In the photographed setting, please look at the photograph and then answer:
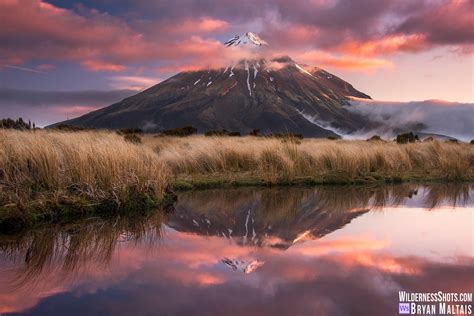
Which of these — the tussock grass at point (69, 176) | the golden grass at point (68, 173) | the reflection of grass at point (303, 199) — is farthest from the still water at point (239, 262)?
the golden grass at point (68, 173)

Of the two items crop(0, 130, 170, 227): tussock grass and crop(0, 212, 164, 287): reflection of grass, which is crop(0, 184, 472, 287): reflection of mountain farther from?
crop(0, 130, 170, 227): tussock grass

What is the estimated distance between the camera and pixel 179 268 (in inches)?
208

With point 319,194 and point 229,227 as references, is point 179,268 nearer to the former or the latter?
point 229,227

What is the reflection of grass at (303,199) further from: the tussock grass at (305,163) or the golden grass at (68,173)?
the tussock grass at (305,163)

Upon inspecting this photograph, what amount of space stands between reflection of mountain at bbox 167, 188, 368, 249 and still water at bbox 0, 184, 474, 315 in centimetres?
3

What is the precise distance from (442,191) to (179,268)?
9.31 m

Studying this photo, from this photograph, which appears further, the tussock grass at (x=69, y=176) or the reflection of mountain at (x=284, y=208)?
the tussock grass at (x=69, y=176)

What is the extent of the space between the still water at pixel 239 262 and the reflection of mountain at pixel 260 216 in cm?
3

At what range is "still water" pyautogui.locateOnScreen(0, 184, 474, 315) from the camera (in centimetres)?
420

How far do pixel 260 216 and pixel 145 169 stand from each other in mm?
2731

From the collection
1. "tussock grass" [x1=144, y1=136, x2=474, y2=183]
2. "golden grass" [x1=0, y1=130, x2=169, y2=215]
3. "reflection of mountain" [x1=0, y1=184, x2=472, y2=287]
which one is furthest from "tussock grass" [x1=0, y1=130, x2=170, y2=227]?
"tussock grass" [x1=144, y1=136, x2=474, y2=183]

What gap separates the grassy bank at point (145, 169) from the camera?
26.9ft

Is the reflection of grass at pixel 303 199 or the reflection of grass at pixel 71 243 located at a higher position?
the reflection of grass at pixel 71 243

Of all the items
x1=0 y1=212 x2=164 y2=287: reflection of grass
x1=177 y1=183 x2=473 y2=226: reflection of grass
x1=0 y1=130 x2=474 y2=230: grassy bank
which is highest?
x1=0 y1=130 x2=474 y2=230: grassy bank
